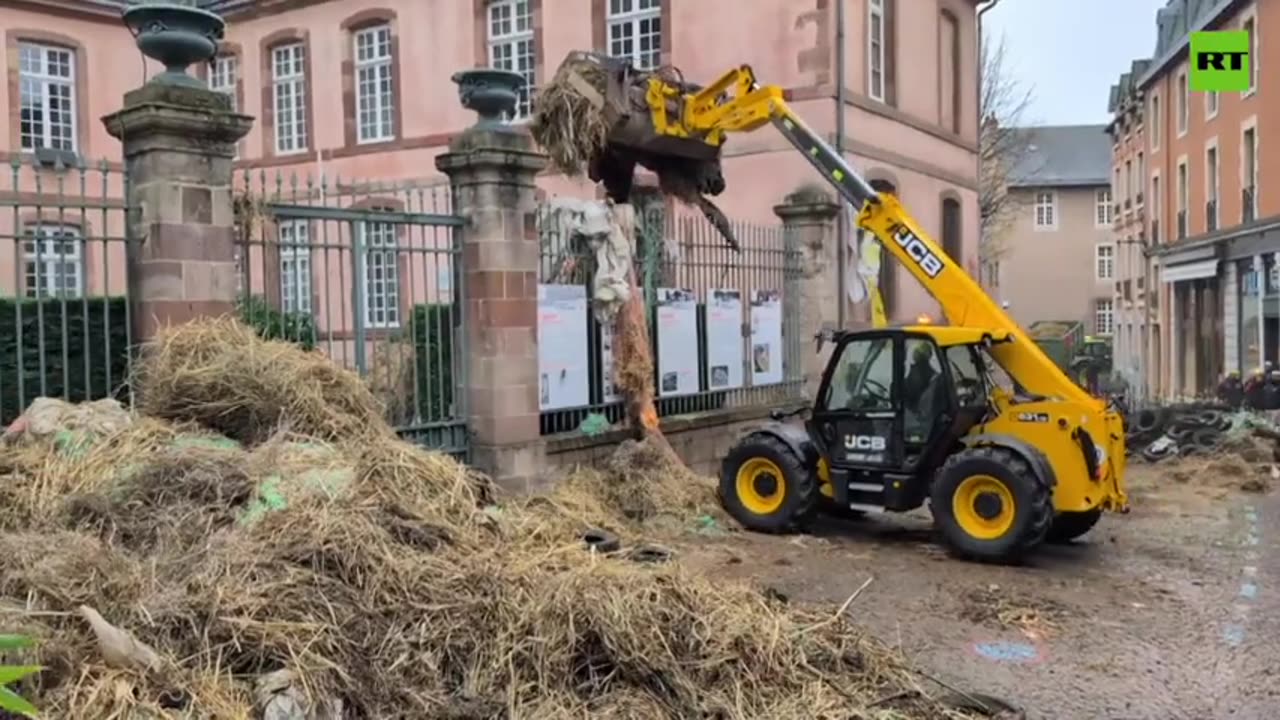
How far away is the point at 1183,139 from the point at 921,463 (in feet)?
95.5

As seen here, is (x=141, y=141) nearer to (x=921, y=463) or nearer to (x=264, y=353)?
(x=264, y=353)

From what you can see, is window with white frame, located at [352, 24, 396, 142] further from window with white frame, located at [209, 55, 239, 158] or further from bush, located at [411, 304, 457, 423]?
bush, located at [411, 304, 457, 423]

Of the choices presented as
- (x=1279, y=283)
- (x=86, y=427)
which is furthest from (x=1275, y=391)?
(x=86, y=427)

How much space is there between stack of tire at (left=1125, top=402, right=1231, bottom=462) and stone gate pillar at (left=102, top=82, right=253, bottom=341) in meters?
11.1

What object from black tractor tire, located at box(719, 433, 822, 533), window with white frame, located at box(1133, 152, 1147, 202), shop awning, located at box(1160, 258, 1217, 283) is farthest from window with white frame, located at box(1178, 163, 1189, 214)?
black tractor tire, located at box(719, 433, 822, 533)

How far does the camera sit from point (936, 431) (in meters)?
8.38

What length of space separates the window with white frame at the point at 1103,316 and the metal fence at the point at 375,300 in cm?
5169

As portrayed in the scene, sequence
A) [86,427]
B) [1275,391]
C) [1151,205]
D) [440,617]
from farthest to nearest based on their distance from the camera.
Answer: [1151,205] < [1275,391] < [86,427] < [440,617]

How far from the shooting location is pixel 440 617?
185 inches

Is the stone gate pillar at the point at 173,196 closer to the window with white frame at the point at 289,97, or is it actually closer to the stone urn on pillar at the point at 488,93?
the stone urn on pillar at the point at 488,93

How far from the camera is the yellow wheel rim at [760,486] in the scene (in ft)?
30.3

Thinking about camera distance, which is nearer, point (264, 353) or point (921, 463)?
point (264, 353)

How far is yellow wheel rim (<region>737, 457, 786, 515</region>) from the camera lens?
30.3 ft

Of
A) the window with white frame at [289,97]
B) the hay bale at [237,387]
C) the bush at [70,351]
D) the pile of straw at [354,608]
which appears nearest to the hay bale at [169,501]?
the pile of straw at [354,608]
